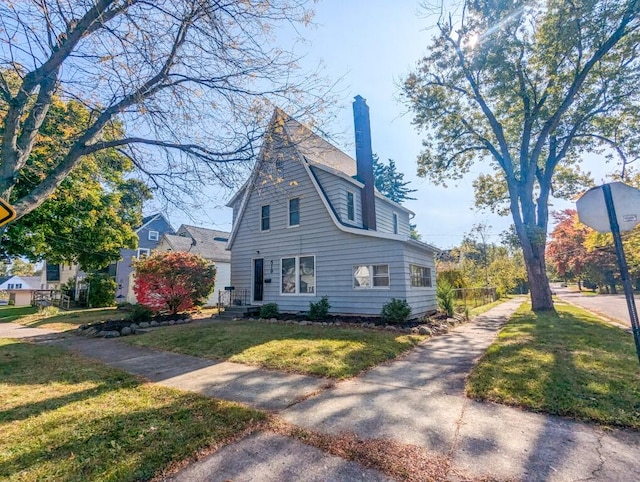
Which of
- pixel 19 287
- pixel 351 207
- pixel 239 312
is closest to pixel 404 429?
pixel 351 207

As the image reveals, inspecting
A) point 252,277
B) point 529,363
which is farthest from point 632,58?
point 252,277

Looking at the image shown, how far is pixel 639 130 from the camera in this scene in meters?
13.6

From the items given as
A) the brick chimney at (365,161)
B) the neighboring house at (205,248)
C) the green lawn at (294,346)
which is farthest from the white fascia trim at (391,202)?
the neighboring house at (205,248)

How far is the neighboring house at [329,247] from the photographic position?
34.4 ft

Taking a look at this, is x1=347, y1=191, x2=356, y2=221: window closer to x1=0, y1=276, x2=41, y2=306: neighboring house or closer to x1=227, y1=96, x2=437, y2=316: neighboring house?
x1=227, y1=96, x2=437, y2=316: neighboring house

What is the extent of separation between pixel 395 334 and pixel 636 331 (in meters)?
5.38

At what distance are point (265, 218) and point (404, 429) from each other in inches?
457

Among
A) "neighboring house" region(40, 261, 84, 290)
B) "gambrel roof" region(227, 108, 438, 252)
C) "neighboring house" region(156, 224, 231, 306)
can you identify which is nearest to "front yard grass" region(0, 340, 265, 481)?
"gambrel roof" region(227, 108, 438, 252)

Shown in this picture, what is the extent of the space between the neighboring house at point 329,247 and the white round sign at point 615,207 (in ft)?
20.1

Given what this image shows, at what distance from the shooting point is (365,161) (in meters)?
13.0

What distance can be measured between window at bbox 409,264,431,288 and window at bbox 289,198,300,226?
4.96 m

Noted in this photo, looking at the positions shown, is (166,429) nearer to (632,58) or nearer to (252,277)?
(252,277)

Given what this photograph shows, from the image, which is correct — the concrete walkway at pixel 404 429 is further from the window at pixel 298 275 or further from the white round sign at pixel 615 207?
the window at pixel 298 275

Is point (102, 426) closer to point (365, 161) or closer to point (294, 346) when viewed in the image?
point (294, 346)
